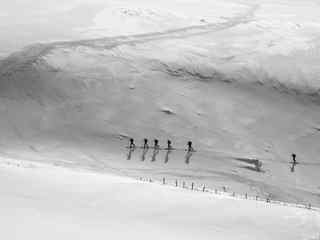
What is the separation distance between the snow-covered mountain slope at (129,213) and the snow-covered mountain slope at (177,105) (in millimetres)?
2151

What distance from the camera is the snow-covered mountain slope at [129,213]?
724 cm

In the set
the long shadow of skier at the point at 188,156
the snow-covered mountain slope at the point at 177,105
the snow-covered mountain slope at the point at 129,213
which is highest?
the snow-covered mountain slope at the point at 177,105

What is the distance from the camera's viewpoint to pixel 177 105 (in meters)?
11.2

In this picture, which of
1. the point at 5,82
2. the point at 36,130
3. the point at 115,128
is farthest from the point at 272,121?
the point at 5,82

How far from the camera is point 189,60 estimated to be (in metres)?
11.9

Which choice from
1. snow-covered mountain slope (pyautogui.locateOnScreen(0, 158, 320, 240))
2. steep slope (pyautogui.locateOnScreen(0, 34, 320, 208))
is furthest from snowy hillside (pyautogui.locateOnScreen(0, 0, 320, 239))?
snow-covered mountain slope (pyautogui.locateOnScreen(0, 158, 320, 240))

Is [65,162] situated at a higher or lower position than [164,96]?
lower

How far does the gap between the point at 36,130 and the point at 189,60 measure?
3.65 m

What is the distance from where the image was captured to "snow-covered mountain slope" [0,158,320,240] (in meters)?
7.24

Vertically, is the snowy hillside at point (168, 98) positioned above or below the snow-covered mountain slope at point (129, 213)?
→ above

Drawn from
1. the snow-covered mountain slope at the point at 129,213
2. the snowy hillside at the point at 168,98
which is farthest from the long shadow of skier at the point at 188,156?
the snow-covered mountain slope at the point at 129,213

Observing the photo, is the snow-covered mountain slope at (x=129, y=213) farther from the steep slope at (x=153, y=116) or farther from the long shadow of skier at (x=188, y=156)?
the long shadow of skier at (x=188, y=156)

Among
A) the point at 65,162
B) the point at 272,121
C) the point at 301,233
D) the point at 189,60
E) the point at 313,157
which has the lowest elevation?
the point at 301,233

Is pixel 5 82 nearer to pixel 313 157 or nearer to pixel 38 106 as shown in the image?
pixel 38 106
